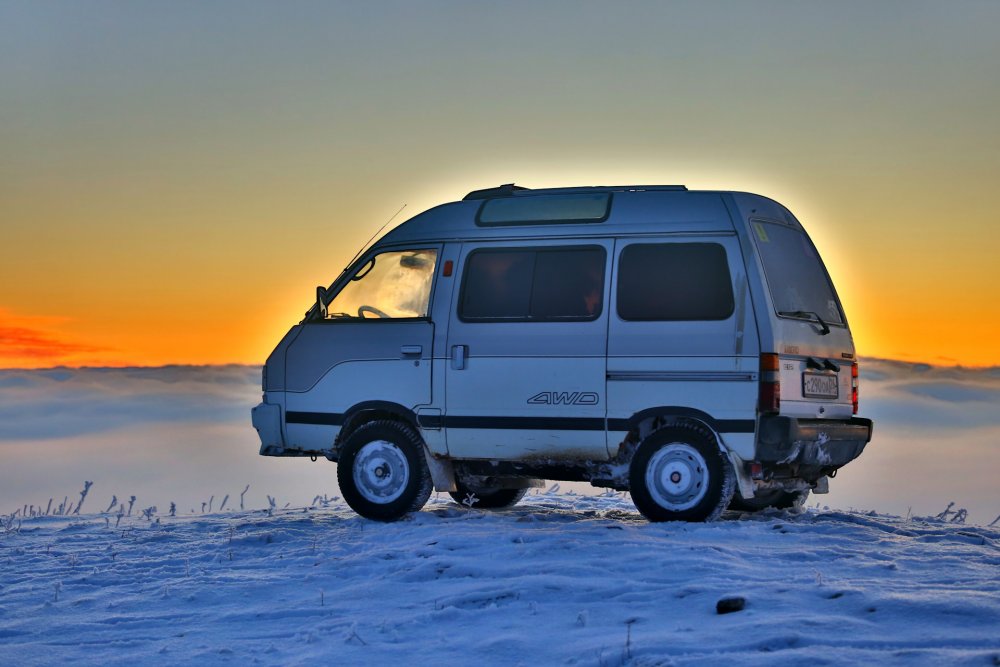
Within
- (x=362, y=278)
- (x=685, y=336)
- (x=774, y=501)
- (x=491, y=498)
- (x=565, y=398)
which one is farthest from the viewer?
(x=491, y=498)

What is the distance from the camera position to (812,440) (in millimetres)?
10539

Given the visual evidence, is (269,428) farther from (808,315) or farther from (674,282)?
(808,315)

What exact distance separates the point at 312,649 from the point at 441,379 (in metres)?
4.56

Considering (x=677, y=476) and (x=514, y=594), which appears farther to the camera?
(x=677, y=476)

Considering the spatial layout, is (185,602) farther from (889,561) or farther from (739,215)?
(739,215)

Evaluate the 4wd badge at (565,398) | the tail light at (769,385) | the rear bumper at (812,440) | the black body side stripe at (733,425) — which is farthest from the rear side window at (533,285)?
the rear bumper at (812,440)

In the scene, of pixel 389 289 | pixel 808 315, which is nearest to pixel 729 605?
pixel 808 315

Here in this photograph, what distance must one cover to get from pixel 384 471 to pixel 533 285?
224 centimetres

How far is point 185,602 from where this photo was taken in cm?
836

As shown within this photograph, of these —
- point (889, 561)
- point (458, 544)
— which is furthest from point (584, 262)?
point (889, 561)

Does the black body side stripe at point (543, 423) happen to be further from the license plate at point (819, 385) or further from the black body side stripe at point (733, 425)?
the license plate at point (819, 385)

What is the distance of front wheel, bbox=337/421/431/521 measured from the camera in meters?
11.5

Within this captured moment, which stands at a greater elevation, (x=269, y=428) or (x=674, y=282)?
(x=674, y=282)

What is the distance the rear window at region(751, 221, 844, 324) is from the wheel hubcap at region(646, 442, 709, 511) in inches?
56.0
